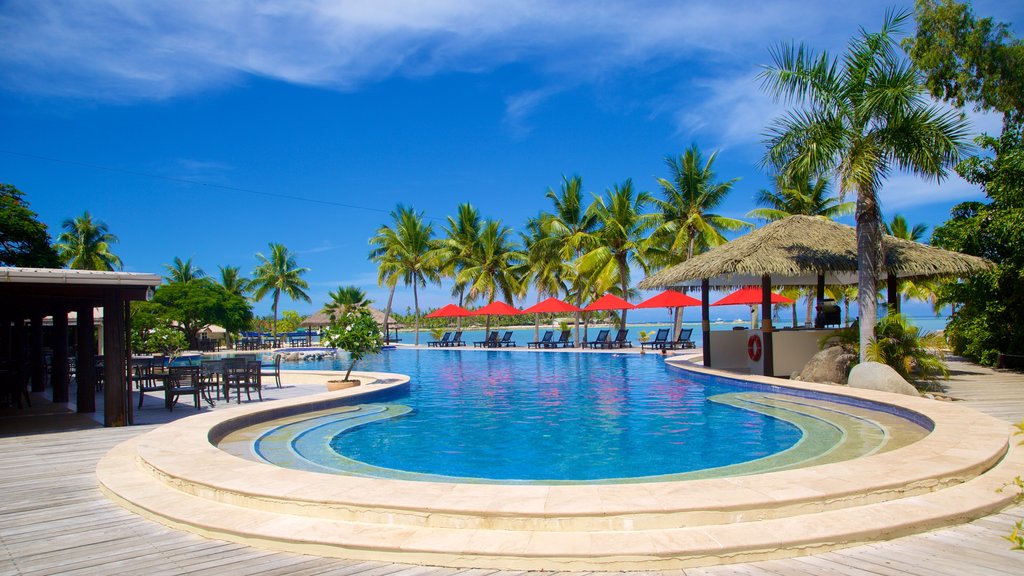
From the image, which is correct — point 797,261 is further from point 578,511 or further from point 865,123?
point 578,511

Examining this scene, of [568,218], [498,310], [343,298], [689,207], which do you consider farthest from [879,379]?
[343,298]

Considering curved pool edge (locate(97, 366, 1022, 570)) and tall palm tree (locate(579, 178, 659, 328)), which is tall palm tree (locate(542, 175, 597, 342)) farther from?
curved pool edge (locate(97, 366, 1022, 570))

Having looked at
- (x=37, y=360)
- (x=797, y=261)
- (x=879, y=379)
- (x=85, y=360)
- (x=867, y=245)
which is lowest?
(x=879, y=379)

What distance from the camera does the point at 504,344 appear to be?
30094 millimetres

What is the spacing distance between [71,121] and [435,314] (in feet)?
59.3

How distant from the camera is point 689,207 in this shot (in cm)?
2662

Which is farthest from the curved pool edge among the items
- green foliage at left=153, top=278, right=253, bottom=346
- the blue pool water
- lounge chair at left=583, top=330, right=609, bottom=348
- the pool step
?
green foliage at left=153, top=278, right=253, bottom=346

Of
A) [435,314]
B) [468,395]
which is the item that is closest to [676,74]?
[468,395]

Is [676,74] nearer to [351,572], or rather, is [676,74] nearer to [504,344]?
[504,344]

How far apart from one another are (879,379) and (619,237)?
17916mm

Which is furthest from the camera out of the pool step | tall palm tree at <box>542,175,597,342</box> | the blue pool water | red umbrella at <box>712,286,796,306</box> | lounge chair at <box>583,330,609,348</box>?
tall palm tree at <box>542,175,597,342</box>

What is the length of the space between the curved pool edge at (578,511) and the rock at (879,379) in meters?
4.98

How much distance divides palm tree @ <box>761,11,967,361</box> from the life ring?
3.29 metres

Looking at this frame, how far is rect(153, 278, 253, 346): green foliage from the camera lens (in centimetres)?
3422
